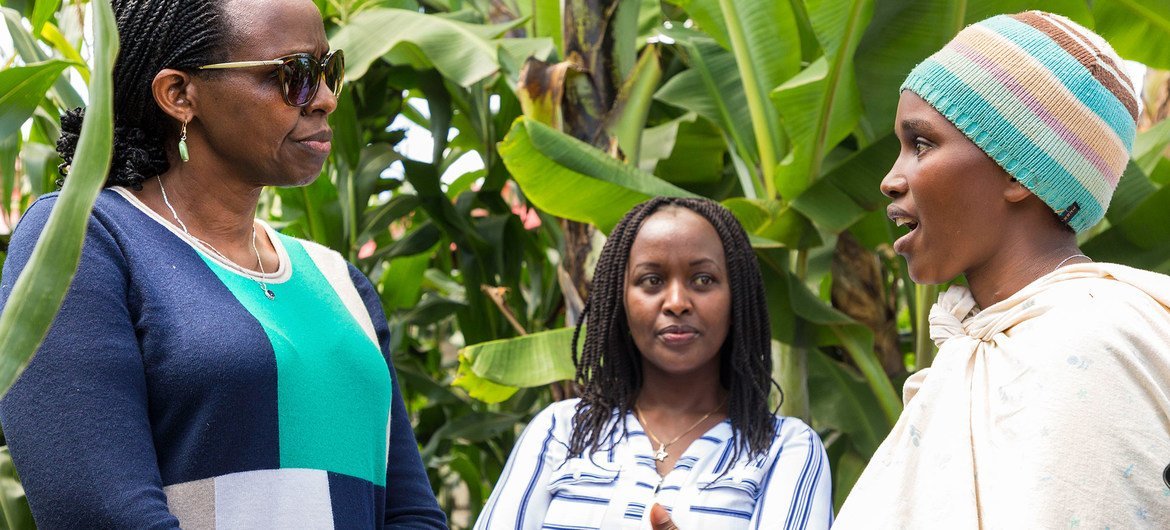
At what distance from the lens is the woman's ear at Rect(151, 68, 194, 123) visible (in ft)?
5.44

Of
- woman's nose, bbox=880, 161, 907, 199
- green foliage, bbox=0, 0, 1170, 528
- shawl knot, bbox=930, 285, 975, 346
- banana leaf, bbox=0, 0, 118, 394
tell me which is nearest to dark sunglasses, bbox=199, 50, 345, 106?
green foliage, bbox=0, 0, 1170, 528

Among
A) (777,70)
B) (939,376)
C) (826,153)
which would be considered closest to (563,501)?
(939,376)

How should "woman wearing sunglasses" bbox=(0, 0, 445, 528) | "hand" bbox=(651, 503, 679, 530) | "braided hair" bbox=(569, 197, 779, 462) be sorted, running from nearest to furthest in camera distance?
"woman wearing sunglasses" bbox=(0, 0, 445, 528), "hand" bbox=(651, 503, 679, 530), "braided hair" bbox=(569, 197, 779, 462)

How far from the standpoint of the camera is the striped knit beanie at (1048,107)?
5.11 feet

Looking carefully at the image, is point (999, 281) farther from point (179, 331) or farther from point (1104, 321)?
point (179, 331)

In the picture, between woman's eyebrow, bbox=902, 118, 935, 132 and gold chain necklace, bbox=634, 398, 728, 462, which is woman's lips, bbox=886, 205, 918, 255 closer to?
woman's eyebrow, bbox=902, 118, 935, 132

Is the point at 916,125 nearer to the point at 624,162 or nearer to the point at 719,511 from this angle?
the point at 719,511

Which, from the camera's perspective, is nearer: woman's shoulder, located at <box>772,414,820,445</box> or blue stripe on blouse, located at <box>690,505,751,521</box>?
blue stripe on blouse, located at <box>690,505,751,521</box>

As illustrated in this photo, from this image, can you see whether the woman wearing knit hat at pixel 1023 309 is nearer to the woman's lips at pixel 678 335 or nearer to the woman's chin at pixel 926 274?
the woman's chin at pixel 926 274

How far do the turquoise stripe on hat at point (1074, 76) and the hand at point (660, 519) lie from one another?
1039mm

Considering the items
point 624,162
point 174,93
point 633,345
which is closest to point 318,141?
point 174,93

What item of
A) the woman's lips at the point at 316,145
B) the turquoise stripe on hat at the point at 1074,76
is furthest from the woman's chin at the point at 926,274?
the woman's lips at the point at 316,145

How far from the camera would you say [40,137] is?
3.33m

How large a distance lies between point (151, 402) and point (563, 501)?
3.52ft
